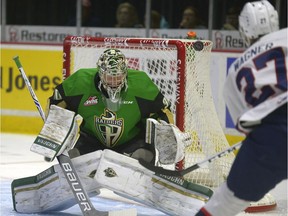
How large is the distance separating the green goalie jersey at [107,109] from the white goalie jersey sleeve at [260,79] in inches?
50.6

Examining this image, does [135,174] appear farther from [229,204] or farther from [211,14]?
[211,14]

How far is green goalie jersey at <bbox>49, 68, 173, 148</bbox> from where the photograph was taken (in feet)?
15.0

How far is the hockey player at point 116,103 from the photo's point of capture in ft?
14.9

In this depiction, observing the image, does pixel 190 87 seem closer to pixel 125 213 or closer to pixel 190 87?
pixel 190 87

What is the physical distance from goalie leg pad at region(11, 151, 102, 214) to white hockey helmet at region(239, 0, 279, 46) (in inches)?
49.1

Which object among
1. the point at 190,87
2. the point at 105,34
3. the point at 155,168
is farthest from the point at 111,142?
the point at 105,34

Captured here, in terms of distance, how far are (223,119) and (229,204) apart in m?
3.84

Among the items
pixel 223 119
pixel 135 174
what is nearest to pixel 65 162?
pixel 135 174

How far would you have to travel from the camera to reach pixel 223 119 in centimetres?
712

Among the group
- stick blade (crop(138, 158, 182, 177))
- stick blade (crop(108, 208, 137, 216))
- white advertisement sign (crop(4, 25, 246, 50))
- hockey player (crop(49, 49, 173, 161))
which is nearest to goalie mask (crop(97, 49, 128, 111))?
hockey player (crop(49, 49, 173, 161))

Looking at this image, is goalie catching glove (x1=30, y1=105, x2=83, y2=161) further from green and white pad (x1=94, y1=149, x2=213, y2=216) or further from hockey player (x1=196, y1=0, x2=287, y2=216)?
hockey player (x1=196, y1=0, x2=287, y2=216)

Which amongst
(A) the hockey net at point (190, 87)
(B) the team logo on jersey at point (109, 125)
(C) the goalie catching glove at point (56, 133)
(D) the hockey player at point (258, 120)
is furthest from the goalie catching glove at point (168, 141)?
(D) the hockey player at point (258, 120)

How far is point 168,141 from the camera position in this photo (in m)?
4.35

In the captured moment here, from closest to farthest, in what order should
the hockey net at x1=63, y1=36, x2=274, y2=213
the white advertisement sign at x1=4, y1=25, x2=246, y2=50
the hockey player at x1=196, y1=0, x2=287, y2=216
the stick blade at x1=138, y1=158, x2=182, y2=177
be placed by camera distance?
the hockey player at x1=196, y1=0, x2=287, y2=216, the stick blade at x1=138, y1=158, x2=182, y2=177, the hockey net at x1=63, y1=36, x2=274, y2=213, the white advertisement sign at x1=4, y1=25, x2=246, y2=50
